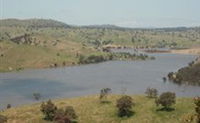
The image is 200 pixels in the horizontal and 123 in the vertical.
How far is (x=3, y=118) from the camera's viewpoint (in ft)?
351

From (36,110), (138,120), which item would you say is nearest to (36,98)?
(36,110)

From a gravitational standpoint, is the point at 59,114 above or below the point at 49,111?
above

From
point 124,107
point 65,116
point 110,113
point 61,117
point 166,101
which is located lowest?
point 110,113

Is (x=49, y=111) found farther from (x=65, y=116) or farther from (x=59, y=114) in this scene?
(x=65, y=116)

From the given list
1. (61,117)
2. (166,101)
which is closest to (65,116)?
(61,117)

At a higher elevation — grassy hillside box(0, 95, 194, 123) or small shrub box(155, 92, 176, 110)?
small shrub box(155, 92, 176, 110)

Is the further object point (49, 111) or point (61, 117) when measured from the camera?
point (49, 111)

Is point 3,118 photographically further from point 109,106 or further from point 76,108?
point 109,106

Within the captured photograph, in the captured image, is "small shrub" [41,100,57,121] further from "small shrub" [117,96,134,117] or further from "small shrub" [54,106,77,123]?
"small shrub" [117,96,134,117]

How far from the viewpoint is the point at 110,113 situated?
379 ft

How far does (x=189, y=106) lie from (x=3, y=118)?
55.5 m

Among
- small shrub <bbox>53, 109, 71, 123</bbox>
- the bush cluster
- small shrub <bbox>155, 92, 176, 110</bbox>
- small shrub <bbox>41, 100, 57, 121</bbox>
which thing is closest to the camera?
small shrub <bbox>53, 109, 71, 123</bbox>

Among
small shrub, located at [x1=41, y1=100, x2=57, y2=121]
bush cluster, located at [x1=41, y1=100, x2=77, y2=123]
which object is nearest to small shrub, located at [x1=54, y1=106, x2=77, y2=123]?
bush cluster, located at [x1=41, y1=100, x2=77, y2=123]

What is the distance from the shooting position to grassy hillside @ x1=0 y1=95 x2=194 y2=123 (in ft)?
356
